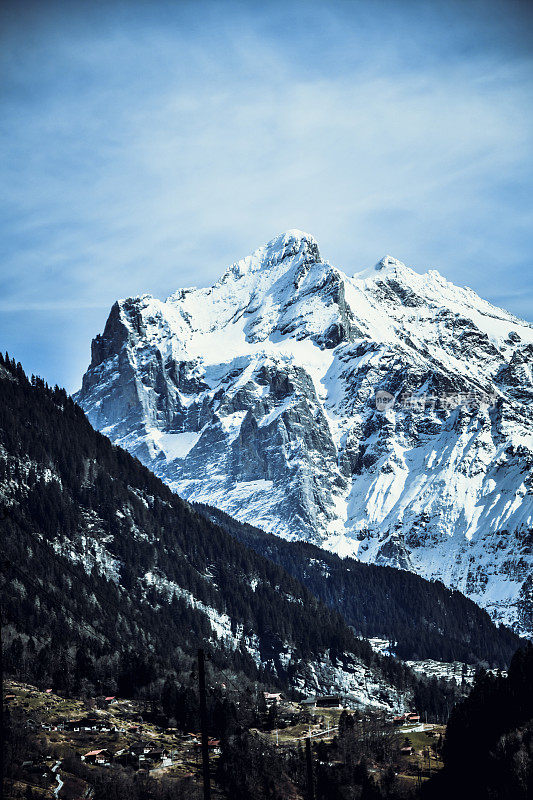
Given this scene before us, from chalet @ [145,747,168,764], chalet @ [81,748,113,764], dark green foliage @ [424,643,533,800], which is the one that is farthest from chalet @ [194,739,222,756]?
dark green foliage @ [424,643,533,800]

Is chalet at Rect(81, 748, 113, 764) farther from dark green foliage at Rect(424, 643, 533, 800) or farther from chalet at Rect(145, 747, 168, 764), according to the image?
dark green foliage at Rect(424, 643, 533, 800)

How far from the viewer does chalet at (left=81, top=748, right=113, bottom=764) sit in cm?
16238

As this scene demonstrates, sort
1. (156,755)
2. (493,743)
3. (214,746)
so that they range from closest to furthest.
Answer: (493,743) < (156,755) < (214,746)

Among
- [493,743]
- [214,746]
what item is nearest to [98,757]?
[214,746]

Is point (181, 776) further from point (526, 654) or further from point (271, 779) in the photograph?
point (526, 654)

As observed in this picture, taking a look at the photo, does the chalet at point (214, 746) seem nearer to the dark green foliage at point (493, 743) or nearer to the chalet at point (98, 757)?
the chalet at point (98, 757)

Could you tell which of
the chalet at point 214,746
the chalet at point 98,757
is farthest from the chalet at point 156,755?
the chalet at point 214,746

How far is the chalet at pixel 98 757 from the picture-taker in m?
162

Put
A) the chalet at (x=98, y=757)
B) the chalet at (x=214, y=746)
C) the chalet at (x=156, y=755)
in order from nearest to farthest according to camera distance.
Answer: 1. the chalet at (x=98, y=757)
2. the chalet at (x=156, y=755)
3. the chalet at (x=214, y=746)

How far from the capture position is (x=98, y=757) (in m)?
164

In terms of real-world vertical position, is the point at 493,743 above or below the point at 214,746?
below

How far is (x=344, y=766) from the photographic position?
175500 millimetres

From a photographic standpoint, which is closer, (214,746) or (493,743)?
(493,743)

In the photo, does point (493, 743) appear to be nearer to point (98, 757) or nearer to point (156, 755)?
point (156, 755)
